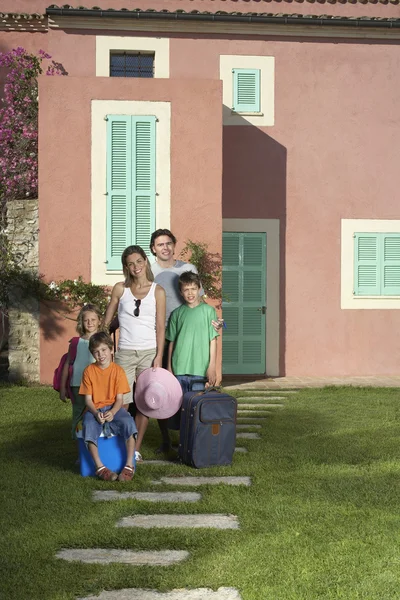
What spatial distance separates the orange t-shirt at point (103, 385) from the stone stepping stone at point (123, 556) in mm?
1847

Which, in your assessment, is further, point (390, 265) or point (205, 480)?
point (390, 265)

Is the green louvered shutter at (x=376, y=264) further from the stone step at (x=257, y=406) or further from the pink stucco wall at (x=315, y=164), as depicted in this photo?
the stone step at (x=257, y=406)

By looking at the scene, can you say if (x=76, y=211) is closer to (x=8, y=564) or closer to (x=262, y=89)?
(x=262, y=89)

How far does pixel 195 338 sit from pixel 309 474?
129 cm

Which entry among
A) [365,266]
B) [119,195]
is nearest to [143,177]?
[119,195]

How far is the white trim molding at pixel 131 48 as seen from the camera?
13219 mm

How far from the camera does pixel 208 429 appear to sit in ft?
20.4

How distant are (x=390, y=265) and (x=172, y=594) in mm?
10498

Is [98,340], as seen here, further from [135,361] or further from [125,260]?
[125,260]

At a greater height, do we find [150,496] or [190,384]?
[190,384]

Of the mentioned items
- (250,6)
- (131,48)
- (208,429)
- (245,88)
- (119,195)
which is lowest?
(208,429)

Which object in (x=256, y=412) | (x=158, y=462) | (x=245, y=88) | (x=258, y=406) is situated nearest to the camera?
(x=158, y=462)

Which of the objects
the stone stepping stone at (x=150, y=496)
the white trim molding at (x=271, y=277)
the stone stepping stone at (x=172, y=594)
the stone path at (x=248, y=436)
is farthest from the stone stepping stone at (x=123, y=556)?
the white trim molding at (x=271, y=277)

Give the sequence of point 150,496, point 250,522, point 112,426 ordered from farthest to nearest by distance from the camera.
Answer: point 112,426, point 150,496, point 250,522
